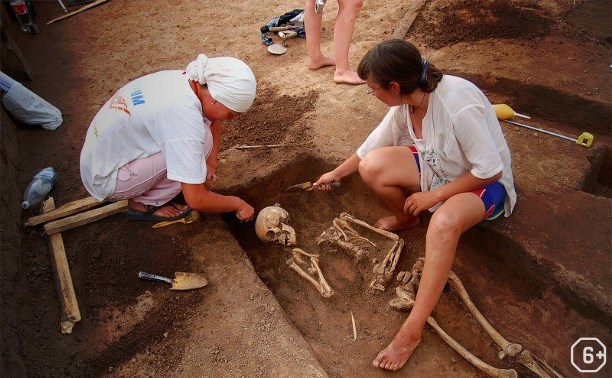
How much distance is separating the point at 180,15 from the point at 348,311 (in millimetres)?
5234

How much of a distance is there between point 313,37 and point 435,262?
10.4 feet

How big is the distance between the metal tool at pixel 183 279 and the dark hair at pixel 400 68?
1.61 meters

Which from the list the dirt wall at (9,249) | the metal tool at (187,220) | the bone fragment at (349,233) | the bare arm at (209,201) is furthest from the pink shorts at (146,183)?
the bone fragment at (349,233)

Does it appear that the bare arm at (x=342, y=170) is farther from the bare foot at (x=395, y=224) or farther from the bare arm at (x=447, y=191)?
the bare arm at (x=447, y=191)

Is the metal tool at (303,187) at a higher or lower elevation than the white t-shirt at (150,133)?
lower

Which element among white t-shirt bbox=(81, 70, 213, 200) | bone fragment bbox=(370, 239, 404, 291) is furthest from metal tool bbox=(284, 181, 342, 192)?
white t-shirt bbox=(81, 70, 213, 200)

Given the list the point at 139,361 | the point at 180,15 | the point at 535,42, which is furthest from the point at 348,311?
the point at 180,15

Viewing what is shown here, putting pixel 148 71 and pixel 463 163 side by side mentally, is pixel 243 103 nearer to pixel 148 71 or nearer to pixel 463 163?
pixel 463 163

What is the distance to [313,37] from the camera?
193 inches

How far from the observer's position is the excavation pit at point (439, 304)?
9.08 ft

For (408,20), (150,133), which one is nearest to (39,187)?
(150,133)

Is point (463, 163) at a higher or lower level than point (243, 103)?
lower

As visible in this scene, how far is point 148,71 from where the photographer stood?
5363mm

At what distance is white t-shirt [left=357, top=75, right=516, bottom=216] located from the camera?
8.02 feet
